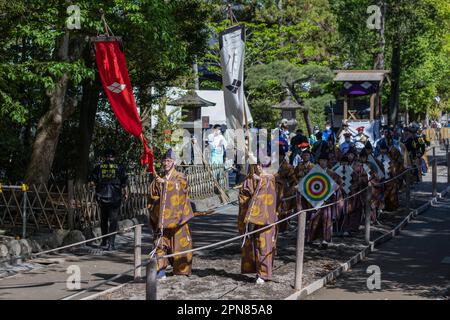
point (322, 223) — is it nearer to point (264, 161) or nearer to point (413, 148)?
point (264, 161)

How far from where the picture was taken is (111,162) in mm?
14328

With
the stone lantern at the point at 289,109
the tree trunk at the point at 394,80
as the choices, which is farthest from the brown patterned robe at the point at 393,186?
the tree trunk at the point at 394,80

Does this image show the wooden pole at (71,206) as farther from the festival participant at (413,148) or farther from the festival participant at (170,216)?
the festival participant at (413,148)

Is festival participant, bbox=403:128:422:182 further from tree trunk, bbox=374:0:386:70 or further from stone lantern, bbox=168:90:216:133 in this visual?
tree trunk, bbox=374:0:386:70

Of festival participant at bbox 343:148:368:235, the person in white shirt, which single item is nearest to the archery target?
festival participant at bbox 343:148:368:235

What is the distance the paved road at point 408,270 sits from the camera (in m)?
10.6

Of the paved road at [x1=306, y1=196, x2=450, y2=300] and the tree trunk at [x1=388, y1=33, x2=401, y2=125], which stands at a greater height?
the tree trunk at [x1=388, y1=33, x2=401, y2=125]

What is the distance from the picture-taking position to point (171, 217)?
10891 millimetres

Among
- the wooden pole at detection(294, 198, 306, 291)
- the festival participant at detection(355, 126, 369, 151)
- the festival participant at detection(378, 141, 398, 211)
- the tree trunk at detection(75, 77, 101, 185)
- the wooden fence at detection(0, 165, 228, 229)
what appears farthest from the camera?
the festival participant at detection(355, 126, 369, 151)

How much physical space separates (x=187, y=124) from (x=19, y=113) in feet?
41.6

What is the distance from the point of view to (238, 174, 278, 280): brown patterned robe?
35.4ft

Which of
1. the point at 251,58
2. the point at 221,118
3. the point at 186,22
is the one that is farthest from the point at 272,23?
the point at 186,22

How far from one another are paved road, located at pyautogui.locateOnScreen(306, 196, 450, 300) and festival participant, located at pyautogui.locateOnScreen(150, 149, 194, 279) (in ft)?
6.21
